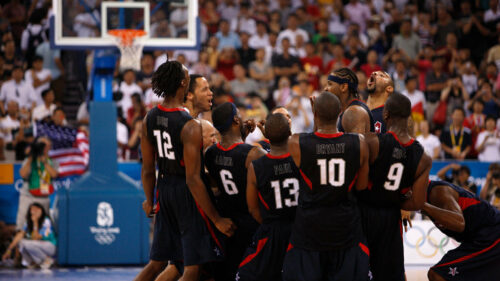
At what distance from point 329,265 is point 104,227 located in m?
5.92

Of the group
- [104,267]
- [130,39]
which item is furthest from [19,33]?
[104,267]

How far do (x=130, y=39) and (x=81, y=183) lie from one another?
2.43m

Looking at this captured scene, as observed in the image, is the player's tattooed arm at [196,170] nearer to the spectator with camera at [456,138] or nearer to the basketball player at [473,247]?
the basketball player at [473,247]

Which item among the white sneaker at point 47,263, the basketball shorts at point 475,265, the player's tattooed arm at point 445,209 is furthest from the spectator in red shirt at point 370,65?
the player's tattooed arm at point 445,209

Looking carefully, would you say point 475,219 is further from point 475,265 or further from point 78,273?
point 78,273

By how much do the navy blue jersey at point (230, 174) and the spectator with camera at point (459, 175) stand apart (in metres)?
6.91

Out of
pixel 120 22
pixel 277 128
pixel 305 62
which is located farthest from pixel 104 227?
pixel 305 62

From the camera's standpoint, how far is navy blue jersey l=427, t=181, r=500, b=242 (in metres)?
6.66

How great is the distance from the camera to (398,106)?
18.5 feet

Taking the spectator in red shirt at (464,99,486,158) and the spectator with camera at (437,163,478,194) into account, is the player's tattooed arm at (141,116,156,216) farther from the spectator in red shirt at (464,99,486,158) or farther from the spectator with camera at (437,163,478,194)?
the spectator in red shirt at (464,99,486,158)

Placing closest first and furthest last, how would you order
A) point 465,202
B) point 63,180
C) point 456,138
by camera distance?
point 465,202 < point 63,180 < point 456,138

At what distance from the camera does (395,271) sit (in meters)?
5.82

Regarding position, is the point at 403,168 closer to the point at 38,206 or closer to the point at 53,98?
the point at 38,206

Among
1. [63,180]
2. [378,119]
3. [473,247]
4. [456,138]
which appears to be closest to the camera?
[473,247]
